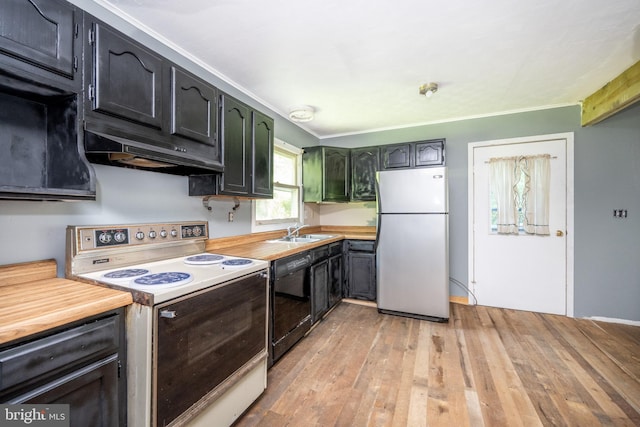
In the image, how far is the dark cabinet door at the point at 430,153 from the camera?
331cm

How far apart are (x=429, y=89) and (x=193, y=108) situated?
6.95ft

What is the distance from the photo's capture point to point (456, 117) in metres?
3.48

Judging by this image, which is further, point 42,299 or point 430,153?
point 430,153

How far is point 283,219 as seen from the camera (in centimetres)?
337

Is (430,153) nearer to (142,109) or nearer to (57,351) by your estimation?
(142,109)

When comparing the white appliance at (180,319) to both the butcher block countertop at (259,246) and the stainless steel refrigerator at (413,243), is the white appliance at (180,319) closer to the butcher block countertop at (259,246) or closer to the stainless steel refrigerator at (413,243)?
the butcher block countertop at (259,246)

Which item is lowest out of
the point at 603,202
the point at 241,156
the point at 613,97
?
the point at 603,202

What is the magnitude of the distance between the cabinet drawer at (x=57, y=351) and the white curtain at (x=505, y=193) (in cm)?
380

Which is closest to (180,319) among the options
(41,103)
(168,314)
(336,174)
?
(168,314)

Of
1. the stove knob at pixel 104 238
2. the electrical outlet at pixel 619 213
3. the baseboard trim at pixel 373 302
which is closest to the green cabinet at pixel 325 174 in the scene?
the baseboard trim at pixel 373 302

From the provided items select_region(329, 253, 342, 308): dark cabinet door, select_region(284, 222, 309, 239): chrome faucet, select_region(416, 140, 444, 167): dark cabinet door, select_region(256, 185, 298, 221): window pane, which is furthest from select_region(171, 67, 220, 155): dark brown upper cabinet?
select_region(416, 140, 444, 167): dark cabinet door

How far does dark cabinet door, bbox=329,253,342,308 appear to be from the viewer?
3087 mm

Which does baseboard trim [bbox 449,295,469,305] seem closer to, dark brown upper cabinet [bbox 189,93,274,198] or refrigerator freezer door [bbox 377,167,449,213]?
refrigerator freezer door [bbox 377,167,449,213]

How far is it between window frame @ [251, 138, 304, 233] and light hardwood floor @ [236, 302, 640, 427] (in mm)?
1235
